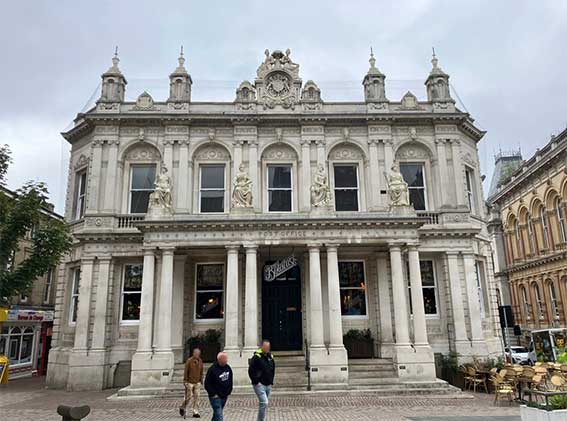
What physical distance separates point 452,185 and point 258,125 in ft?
32.1

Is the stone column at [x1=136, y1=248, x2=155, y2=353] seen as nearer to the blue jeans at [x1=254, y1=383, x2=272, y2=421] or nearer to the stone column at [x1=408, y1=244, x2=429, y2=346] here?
the blue jeans at [x1=254, y1=383, x2=272, y2=421]

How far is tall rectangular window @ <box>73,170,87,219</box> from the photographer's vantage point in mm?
21295

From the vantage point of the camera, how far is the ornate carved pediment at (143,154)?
2080cm

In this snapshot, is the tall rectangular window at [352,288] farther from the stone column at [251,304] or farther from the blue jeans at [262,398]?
the blue jeans at [262,398]

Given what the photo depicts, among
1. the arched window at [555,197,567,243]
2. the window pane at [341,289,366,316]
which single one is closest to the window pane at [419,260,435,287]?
the window pane at [341,289,366,316]

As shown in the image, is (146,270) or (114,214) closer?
(146,270)

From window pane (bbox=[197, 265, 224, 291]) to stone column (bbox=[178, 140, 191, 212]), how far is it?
2.86m

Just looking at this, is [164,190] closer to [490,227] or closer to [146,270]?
[146,270]

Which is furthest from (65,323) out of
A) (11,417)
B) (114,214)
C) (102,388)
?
(11,417)

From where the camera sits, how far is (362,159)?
21.0 metres

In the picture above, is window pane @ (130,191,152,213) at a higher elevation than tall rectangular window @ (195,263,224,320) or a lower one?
higher

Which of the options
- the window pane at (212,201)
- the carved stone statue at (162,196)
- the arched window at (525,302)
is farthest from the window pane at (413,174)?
the arched window at (525,302)

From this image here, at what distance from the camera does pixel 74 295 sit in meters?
20.4

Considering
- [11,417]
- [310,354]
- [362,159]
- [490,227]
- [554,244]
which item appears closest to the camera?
[11,417]
